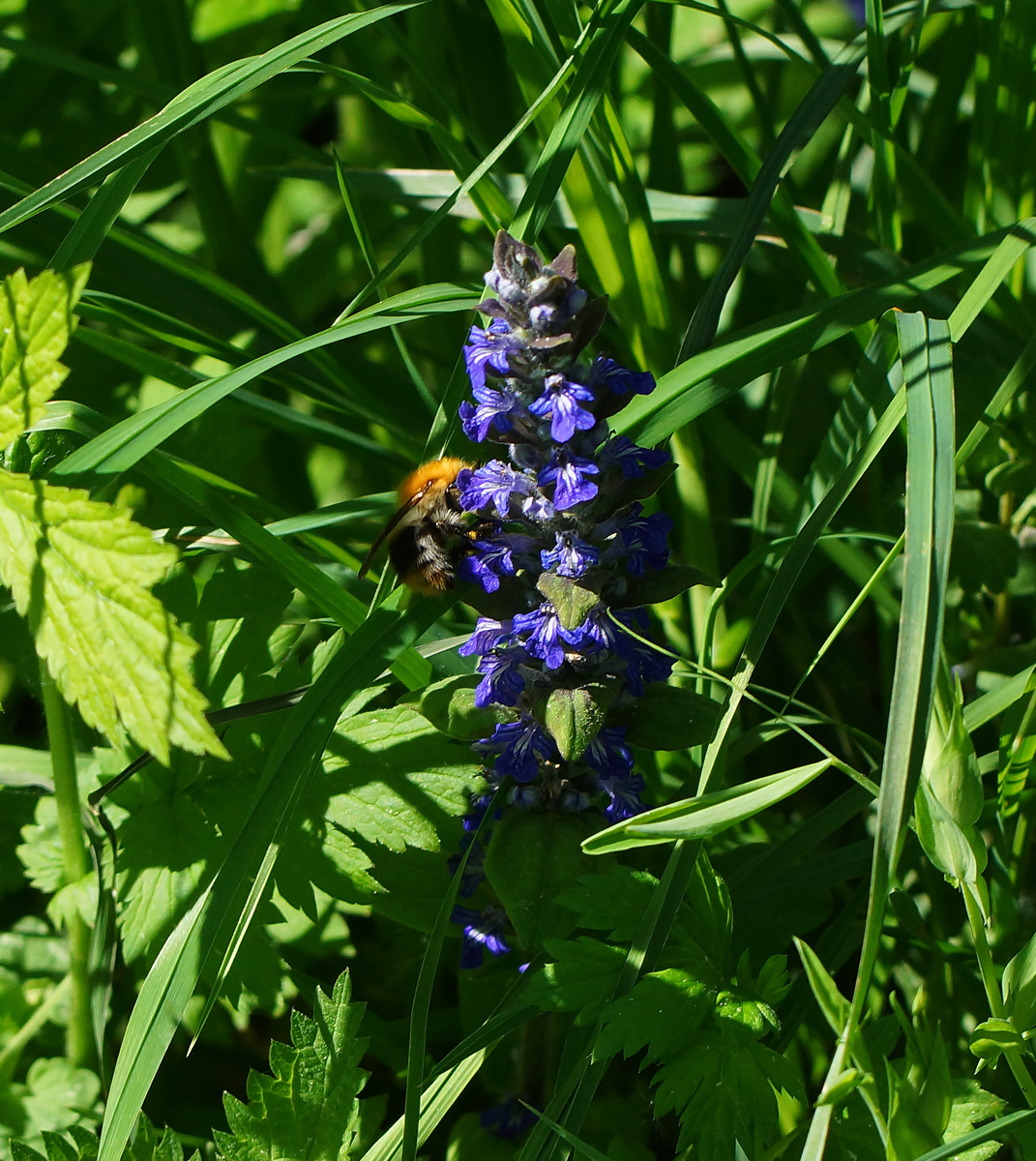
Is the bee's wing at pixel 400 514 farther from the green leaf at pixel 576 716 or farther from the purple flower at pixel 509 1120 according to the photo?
the purple flower at pixel 509 1120

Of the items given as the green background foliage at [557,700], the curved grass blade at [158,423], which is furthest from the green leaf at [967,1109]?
the curved grass blade at [158,423]

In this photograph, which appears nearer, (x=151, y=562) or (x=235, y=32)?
(x=151, y=562)

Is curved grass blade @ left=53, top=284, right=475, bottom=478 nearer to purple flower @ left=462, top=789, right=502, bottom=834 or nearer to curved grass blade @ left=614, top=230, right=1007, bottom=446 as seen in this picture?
curved grass blade @ left=614, top=230, right=1007, bottom=446

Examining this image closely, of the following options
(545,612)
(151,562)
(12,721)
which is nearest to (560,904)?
(545,612)

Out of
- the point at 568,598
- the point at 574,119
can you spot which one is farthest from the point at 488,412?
the point at 574,119

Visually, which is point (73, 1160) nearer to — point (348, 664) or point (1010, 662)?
point (348, 664)
